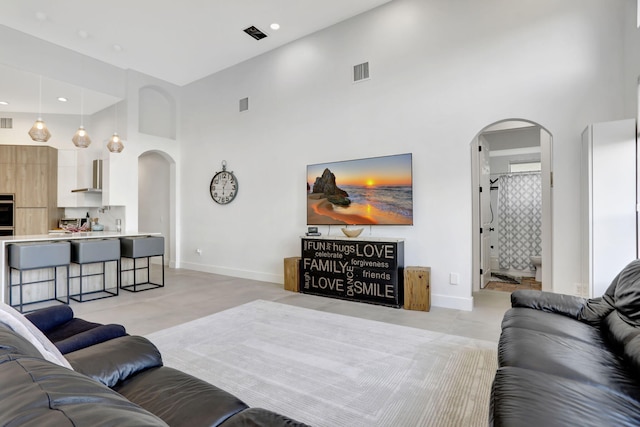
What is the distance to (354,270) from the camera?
4426 mm

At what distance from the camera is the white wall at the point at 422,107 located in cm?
348

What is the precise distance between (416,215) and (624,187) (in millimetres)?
2068

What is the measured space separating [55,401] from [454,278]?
4158 millimetres

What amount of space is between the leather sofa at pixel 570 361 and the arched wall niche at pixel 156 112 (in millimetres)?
7452

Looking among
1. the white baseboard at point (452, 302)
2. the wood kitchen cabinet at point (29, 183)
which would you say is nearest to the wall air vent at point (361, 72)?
the white baseboard at point (452, 302)

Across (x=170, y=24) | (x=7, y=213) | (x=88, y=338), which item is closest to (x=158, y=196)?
(x=7, y=213)

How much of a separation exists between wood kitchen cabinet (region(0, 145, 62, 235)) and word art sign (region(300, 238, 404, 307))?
5.96 m

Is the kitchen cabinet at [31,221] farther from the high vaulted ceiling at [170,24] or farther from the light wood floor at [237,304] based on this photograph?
the high vaulted ceiling at [170,24]

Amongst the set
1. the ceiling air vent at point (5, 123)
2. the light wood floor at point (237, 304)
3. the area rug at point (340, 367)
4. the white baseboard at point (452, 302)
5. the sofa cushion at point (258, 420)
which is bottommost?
the light wood floor at point (237, 304)

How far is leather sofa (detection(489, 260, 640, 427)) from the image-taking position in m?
1.14

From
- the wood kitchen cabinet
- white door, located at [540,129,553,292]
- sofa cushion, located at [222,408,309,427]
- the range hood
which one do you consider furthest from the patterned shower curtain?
the wood kitchen cabinet

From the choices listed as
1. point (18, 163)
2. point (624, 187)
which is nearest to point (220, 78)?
point (18, 163)

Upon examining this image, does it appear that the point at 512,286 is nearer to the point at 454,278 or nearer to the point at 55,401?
the point at 454,278

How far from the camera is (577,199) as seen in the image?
3.46 meters
